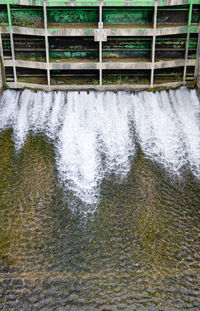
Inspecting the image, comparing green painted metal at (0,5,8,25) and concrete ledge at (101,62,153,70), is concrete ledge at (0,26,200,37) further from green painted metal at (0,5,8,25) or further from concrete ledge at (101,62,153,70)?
concrete ledge at (101,62,153,70)

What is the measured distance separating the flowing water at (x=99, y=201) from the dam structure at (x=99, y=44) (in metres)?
0.85

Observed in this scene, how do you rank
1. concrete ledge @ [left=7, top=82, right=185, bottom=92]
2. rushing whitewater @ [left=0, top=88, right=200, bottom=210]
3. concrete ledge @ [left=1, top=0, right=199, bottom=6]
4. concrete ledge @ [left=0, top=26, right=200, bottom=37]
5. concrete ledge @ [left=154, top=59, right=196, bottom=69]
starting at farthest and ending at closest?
concrete ledge @ [left=7, top=82, right=185, bottom=92] < concrete ledge @ [left=154, top=59, right=196, bottom=69] < concrete ledge @ [left=0, top=26, right=200, bottom=37] < concrete ledge @ [left=1, top=0, right=199, bottom=6] < rushing whitewater @ [left=0, top=88, right=200, bottom=210]

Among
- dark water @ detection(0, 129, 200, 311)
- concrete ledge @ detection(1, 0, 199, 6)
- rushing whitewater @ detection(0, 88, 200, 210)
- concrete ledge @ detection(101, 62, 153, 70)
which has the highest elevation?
concrete ledge @ detection(1, 0, 199, 6)

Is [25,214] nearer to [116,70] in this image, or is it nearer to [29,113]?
[29,113]

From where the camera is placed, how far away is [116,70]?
14.4 meters

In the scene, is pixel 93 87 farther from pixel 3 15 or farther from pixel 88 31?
pixel 3 15

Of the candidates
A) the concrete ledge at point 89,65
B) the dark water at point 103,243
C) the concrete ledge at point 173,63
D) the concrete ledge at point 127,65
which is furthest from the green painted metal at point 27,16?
the dark water at point 103,243

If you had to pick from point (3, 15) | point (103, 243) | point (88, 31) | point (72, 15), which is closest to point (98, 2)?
point (88, 31)

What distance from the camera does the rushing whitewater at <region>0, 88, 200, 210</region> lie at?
10.7 metres

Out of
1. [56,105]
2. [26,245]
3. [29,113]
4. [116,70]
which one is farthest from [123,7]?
[26,245]

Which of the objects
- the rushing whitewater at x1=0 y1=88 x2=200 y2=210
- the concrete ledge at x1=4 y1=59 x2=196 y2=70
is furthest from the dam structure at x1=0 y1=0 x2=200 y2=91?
the rushing whitewater at x1=0 y1=88 x2=200 y2=210

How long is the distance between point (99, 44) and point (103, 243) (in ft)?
26.9

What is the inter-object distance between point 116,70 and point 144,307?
9887 mm

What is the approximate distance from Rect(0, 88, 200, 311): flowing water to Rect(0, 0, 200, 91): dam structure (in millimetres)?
854
